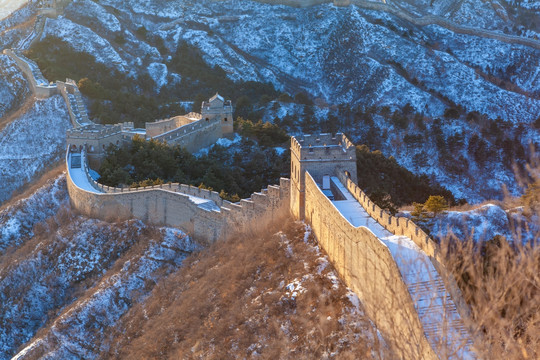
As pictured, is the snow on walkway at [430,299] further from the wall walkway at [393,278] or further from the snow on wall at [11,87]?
the snow on wall at [11,87]

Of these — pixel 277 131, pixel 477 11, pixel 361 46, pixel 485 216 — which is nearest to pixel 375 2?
pixel 361 46

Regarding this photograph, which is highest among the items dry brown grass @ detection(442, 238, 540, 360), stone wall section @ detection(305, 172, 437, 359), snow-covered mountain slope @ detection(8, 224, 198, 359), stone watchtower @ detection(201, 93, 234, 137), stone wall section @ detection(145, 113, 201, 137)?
dry brown grass @ detection(442, 238, 540, 360)

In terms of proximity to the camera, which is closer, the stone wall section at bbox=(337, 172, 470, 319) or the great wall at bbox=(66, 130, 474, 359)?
the stone wall section at bbox=(337, 172, 470, 319)

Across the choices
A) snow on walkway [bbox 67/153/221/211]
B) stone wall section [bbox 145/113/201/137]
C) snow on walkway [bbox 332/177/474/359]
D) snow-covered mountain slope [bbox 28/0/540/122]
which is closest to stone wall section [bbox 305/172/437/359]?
snow on walkway [bbox 332/177/474/359]

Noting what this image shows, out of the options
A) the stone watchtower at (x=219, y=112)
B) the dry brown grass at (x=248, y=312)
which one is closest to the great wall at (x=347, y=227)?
the dry brown grass at (x=248, y=312)

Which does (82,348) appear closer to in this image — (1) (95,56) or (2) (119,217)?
(2) (119,217)

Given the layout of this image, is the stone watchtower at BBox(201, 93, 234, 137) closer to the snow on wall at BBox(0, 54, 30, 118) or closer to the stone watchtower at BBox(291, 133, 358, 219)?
the stone watchtower at BBox(291, 133, 358, 219)
